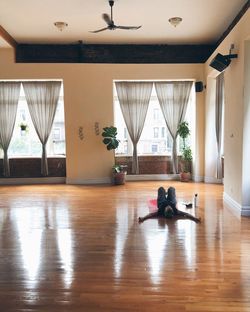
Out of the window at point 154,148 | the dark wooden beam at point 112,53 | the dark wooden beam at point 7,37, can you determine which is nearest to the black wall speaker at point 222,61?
the dark wooden beam at point 112,53

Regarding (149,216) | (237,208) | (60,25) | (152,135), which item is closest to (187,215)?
(149,216)

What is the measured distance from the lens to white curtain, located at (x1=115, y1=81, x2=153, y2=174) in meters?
7.27

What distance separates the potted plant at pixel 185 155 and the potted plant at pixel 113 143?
1600 mm

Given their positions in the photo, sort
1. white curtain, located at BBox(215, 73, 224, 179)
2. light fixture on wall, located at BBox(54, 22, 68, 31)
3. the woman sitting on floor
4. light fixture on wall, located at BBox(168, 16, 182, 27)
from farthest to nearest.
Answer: white curtain, located at BBox(215, 73, 224, 179) → light fixture on wall, located at BBox(54, 22, 68, 31) → light fixture on wall, located at BBox(168, 16, 182, 27) → the woman sitting on floor

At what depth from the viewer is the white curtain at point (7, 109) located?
7164 millimetres

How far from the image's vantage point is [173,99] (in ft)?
24.1

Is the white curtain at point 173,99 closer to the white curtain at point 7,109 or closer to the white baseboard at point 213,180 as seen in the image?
the white baseboard at point 213,180

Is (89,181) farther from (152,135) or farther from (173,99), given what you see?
(173,99)

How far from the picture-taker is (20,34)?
20.7 feet

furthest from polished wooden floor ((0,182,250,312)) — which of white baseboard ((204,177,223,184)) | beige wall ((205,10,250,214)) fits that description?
white baseboard ((204,177,223,184))

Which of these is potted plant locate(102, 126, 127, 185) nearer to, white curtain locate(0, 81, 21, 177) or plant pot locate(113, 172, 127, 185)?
plant pot locate(113, 172, 127, 185)

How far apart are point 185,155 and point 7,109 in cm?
479

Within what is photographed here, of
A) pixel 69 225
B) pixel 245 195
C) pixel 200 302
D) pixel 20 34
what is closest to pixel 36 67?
pixel 20 34

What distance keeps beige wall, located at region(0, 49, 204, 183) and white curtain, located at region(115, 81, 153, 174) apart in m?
0.27
